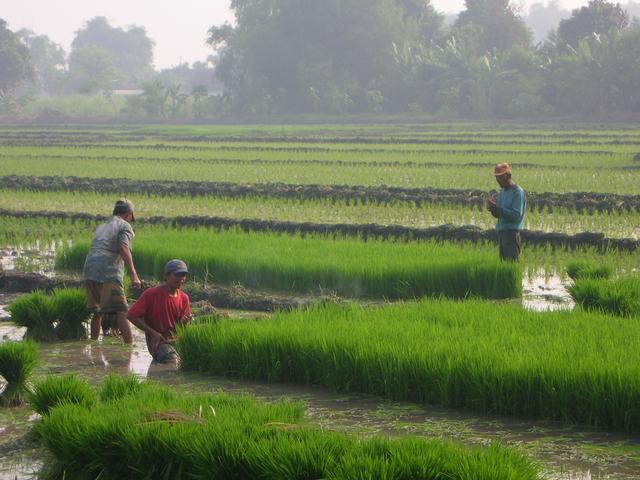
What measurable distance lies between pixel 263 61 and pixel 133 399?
46748 mm

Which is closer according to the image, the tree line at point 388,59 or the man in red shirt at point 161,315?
the man in red shirt at point 161,315

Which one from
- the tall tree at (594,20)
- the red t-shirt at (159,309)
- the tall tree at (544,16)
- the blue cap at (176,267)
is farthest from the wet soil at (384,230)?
the tall tree at (544,16)

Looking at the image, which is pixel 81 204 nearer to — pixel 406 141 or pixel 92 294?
pixel 92 294

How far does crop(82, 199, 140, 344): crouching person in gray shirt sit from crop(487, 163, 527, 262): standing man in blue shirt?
276cm

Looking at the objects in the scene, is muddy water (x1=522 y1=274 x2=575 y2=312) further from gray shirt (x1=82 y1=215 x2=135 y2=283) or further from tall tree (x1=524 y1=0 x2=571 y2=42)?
tall tree (x1=524 y1=0 x2=571 y2=42)

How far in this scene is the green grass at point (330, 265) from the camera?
8836 millimetres

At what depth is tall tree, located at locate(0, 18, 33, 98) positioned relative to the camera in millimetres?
59000

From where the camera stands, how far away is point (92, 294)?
7.39 meters

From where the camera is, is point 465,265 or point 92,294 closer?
point 92,294

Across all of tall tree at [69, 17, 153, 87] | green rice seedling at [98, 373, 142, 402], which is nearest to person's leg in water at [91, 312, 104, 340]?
green rice seedling at [98, 373, 142, 402]

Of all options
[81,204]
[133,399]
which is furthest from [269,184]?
[133,399]

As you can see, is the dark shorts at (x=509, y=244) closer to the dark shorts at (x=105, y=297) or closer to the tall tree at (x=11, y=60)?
the dark shorts at (x=105, y=297)

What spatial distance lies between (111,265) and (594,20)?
43744mm

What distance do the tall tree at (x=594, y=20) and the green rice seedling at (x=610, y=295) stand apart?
4175cm
